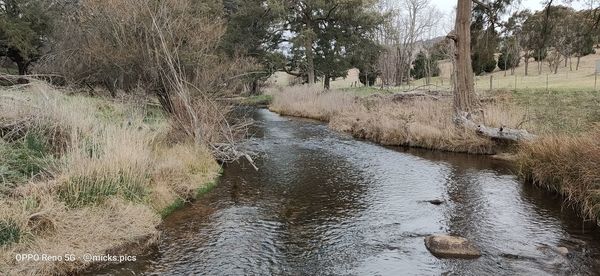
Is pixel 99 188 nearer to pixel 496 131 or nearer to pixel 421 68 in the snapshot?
pixel 496 131

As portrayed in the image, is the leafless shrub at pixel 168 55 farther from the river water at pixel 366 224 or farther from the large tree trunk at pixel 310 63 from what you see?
the large tree trunk at pixel 310 63

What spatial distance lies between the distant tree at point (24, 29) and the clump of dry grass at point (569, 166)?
28469 mm

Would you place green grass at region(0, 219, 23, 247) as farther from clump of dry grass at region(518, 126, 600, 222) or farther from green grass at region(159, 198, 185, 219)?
clump of dry grass at region(518, 126, 600, 222)

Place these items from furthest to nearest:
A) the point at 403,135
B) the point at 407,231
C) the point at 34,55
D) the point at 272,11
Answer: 1. the point at 272,11
2. the point at 34,55
3. the point at 403,135
4. the point at 407,231

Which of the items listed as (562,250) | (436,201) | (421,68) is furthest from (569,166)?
(421,68)

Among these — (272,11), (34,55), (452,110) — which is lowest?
(452,110)

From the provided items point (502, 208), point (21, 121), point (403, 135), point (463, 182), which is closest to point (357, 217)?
point (502, 208)

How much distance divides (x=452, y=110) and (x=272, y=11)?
1913cm

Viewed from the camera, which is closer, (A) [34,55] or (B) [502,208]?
(B) [502,208]

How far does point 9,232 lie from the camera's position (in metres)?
5.70

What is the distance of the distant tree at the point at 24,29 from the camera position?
2708 cm

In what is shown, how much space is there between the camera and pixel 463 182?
1123 centimetres

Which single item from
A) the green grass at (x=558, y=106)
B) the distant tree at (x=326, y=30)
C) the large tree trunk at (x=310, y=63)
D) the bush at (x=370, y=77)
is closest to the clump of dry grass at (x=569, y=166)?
the green grass at (x=558, y=106)

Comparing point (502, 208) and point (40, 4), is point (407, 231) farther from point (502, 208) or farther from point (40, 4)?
point (40, 4)
